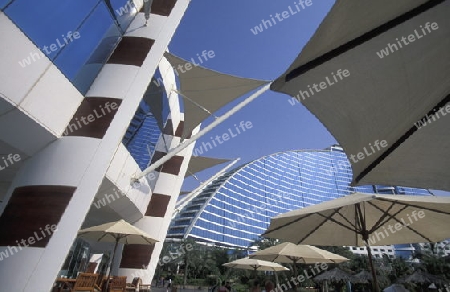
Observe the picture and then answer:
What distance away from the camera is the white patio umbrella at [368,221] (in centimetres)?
479

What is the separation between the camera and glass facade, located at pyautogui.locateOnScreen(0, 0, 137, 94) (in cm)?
653

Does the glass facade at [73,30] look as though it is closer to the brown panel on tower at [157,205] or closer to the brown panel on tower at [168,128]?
the brown panel on tower at [168,128]

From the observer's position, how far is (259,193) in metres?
130

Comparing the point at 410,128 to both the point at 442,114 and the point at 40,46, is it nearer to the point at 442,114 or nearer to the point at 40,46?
the point at 442,114

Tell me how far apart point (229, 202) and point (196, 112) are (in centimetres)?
10234

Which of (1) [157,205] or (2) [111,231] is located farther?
(1) [157,205]

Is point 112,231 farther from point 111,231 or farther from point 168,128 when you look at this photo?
point 168,128

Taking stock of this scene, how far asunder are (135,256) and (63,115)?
29.5ft

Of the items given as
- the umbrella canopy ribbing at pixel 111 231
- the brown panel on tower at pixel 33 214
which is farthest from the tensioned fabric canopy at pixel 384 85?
the umbrella canopy ribbing at pixel 111 231

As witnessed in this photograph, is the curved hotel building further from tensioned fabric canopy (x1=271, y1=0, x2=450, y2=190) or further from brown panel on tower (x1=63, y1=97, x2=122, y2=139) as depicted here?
tensioned fabric canopy (x1=271, y1=0, x2=450, y2=190)

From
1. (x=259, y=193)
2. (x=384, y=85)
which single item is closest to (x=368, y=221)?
(x=384, y=85)

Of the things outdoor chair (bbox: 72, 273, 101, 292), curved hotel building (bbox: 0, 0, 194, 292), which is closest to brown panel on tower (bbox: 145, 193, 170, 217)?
curved hotel building (bbox: 0, 0, 194, 292)

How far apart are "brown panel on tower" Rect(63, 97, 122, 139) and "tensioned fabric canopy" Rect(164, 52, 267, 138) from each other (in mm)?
5134

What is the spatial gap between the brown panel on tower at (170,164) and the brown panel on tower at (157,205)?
173cm
